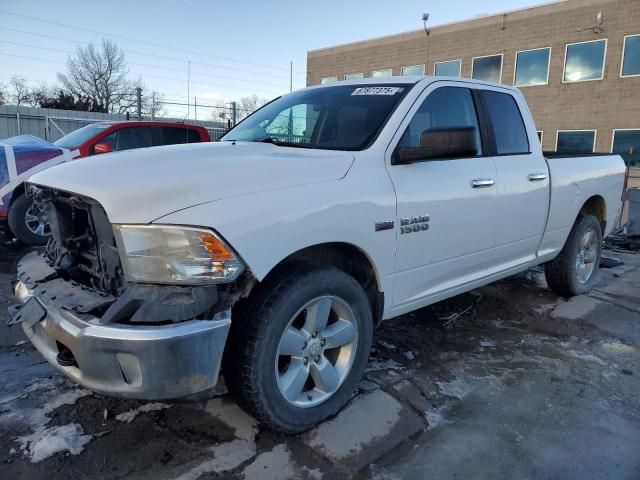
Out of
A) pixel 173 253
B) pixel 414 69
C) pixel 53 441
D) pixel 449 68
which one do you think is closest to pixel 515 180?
pixel 173 253

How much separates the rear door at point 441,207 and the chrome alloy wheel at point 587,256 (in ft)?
6.44

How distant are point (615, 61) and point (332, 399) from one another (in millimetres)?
20159

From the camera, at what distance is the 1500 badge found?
9.30ft

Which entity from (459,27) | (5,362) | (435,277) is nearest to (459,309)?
(435,277)

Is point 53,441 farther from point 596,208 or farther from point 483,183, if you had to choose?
point 596,208

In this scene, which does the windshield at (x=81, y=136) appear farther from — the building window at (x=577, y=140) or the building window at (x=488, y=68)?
the building window at (x=488, y=68)

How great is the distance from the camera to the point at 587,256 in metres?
5.20

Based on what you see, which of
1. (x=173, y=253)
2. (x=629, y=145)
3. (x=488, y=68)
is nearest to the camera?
(x=173, y=253)

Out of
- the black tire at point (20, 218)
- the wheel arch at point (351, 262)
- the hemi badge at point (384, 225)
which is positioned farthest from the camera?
the black tire at point (20, 218)

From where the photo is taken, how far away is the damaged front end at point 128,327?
76.9 inches

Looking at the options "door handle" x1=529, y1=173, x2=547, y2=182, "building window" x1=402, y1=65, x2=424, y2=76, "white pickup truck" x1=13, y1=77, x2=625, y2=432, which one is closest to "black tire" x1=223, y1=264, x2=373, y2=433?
"white pickup truck" x1=13, y1=77, x2=625, y2=432

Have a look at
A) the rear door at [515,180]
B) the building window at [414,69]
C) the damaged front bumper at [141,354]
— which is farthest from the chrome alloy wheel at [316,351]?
the building window at [414,69]

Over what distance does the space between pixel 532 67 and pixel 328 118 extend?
20.2 metres

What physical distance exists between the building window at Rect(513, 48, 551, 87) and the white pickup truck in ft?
62.0
